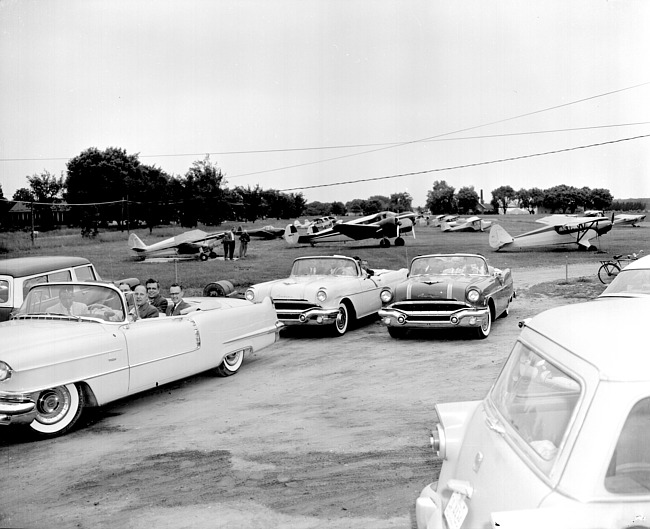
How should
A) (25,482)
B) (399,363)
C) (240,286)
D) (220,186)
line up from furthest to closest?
(220,186) → (240,286) → (399,363) → (25,482)

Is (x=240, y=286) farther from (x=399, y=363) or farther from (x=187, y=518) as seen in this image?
(x=187, y=518)

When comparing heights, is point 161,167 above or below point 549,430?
above

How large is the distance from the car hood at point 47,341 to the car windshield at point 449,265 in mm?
6315

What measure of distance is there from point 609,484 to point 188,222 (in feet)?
68.2

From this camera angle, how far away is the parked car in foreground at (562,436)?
77.3 inches

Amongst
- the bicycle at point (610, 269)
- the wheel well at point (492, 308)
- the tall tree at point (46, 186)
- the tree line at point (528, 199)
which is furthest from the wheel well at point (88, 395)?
the tree line at point (528, 199)

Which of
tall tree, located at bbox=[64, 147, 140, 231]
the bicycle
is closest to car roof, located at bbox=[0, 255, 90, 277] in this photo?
tall tree, located at bbox=[64, 147, 140, 231]

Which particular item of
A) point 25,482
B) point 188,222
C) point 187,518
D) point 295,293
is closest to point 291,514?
point 187,518

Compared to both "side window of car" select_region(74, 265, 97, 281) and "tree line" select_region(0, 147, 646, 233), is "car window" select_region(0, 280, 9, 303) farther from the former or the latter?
"tree line" select_region(0, 147, 646, 233)

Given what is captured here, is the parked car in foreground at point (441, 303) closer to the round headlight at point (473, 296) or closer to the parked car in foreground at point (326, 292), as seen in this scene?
the round headlight at point (473, 296)

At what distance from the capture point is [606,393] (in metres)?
2.03

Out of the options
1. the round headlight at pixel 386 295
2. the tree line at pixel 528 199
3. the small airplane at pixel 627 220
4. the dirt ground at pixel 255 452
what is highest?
the tree line at pixel 528 199

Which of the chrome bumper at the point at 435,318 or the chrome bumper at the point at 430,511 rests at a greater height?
the chrome bumper at the point at 430,511

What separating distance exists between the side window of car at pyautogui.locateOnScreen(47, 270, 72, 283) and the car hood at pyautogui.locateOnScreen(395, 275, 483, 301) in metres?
5.06
